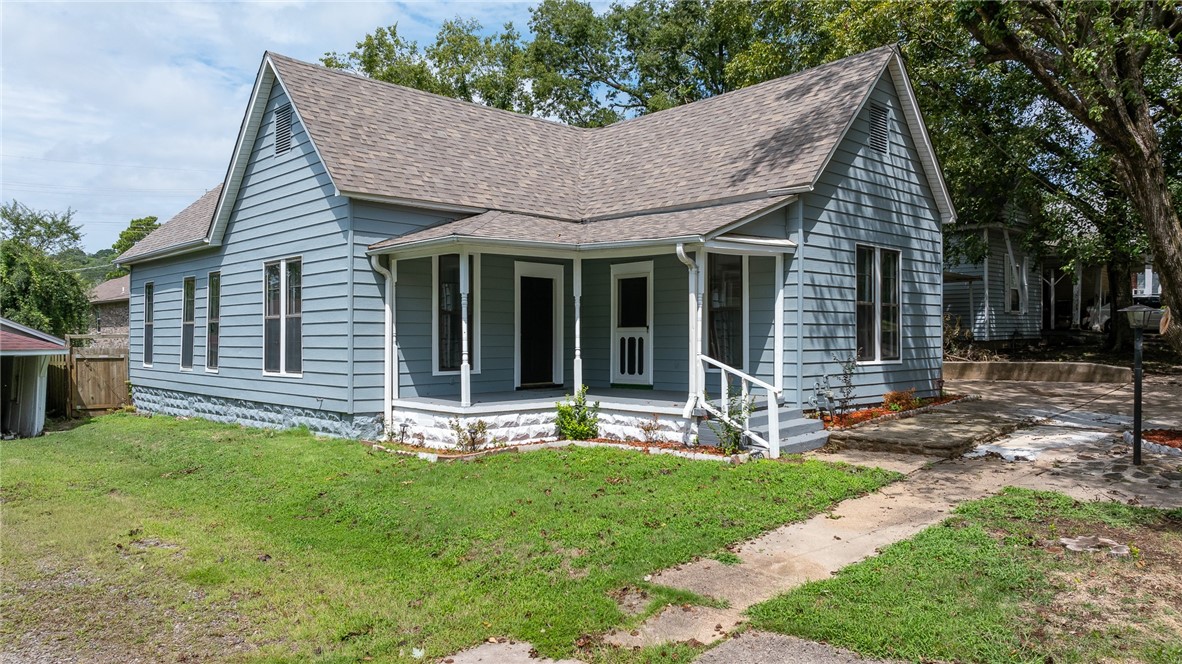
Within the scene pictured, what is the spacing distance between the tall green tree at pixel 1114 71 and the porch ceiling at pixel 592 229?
323cm

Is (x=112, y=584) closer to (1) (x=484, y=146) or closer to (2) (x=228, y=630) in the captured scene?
(2) (x=228, y=630)

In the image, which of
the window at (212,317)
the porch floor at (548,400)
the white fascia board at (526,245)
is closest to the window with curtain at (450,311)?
the porch floor at (548,400)

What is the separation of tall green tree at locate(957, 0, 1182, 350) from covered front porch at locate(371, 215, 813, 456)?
3647mm

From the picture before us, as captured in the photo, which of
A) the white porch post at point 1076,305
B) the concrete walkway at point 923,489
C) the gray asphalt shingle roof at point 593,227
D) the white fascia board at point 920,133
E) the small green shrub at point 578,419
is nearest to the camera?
the concrete walkway at point 923,489

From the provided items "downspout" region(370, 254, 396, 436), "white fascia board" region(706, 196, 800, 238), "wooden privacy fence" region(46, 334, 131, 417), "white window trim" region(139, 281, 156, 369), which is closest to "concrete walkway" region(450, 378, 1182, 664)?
"white fascia board" region(706, 196, 800, 238)

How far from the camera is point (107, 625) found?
4551 millimetres

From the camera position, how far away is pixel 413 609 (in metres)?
4.65

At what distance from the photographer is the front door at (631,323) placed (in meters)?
12.5

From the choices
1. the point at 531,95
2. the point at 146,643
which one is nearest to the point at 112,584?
the point at 146,643

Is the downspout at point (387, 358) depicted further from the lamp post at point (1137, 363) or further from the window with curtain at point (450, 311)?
the lamp post at point (1137, 363)

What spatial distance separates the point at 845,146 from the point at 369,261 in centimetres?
748

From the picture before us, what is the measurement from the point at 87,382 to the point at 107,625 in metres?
14.5

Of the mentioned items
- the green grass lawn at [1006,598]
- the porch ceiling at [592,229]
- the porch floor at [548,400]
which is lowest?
the green grass lawn at [1006,598]

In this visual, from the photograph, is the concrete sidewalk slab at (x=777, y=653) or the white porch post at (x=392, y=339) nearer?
the concrete sidewalk slab at (x=777, y=653)
